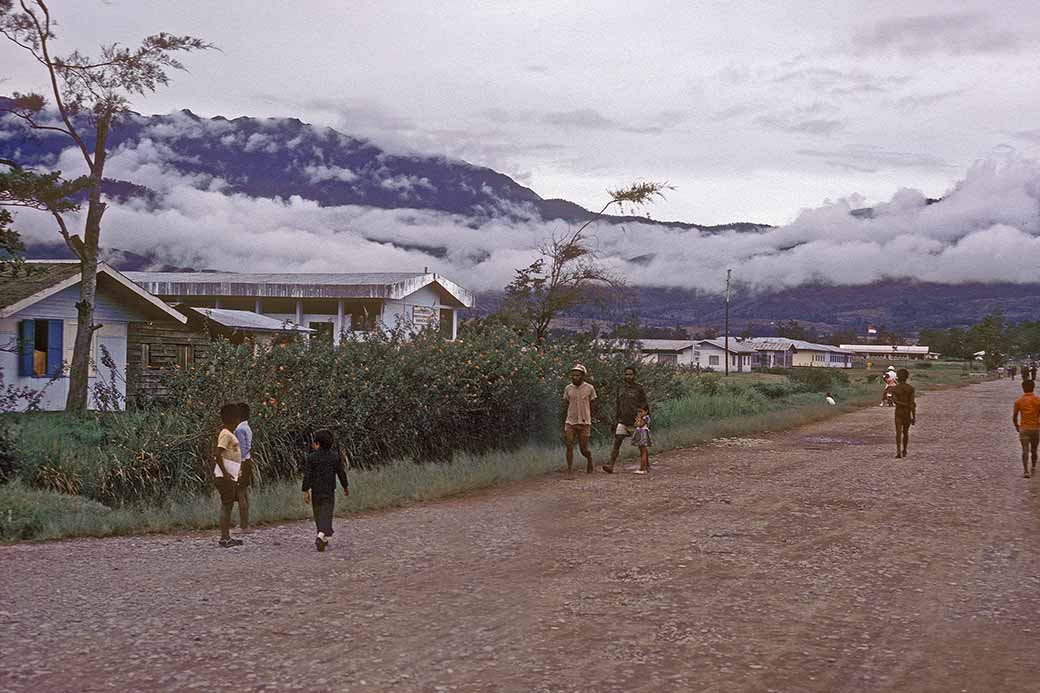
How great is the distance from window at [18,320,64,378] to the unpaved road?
15.5m

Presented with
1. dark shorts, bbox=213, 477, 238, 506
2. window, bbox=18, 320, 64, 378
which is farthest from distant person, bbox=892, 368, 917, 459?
window, bbox=18, 320, 64, 378

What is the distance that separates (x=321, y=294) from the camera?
38781 mm

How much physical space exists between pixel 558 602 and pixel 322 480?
309cm

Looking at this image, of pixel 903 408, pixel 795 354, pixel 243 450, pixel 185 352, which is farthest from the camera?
pixel 795 354

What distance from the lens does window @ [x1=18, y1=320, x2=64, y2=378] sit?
2488cm

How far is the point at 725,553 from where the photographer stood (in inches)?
397

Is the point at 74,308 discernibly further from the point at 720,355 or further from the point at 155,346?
the point at 720,355

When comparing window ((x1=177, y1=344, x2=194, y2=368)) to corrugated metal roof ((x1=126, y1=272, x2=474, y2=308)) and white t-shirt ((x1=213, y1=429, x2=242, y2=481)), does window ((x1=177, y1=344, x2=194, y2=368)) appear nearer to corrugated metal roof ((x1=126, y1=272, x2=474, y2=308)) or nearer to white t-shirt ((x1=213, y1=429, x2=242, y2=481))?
corrugated metal roof ((x1=126, y1=272, x2=474, y2=308))

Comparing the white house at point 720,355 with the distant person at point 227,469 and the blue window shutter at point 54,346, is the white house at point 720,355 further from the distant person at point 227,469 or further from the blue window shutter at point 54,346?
the distant person at point 227,469

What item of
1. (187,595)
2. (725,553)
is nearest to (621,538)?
(725,553)

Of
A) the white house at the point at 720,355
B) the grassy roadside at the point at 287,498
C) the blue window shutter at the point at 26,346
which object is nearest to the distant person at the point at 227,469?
the grassy roadside at the point at 287,498

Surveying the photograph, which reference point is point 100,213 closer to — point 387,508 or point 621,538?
point 387,508

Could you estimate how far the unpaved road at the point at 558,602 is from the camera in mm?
6266

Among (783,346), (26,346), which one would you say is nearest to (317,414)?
(26,346)
